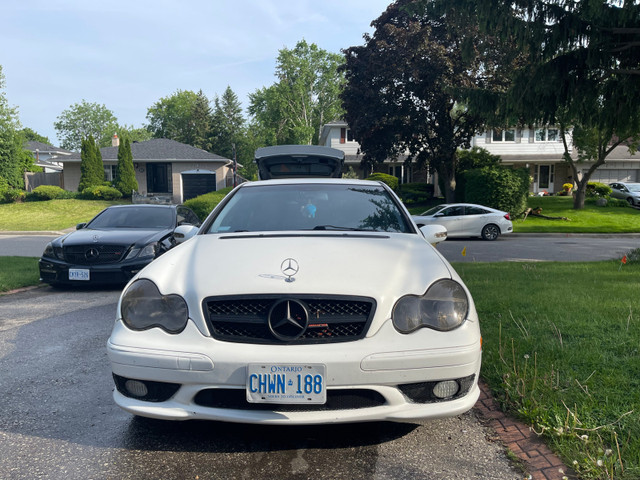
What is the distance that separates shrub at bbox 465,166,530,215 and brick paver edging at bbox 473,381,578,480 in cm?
2249

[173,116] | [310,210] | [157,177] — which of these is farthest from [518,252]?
[173,116]

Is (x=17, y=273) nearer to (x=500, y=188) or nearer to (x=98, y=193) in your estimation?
(x=500, y=188)

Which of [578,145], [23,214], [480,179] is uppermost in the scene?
[578,145]

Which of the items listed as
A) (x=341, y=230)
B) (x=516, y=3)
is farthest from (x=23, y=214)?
(x=341, y=230)

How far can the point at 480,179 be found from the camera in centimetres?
2500

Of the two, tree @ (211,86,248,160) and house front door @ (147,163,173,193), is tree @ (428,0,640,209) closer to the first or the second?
house front door @ (147,163,173,193)

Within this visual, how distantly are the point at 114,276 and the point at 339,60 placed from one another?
178 ft

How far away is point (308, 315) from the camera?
2711mm

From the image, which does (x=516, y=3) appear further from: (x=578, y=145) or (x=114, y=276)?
(x=578, y=145)

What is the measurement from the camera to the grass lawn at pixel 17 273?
332 inches

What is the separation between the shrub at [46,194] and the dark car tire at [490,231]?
95.5 feet

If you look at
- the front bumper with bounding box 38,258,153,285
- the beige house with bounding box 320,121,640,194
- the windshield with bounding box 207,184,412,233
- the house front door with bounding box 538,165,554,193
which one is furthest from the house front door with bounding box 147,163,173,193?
the windshield with bounding box 207,184,412,233

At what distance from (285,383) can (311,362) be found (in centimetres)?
16

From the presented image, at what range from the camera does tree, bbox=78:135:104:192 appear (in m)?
37.2
